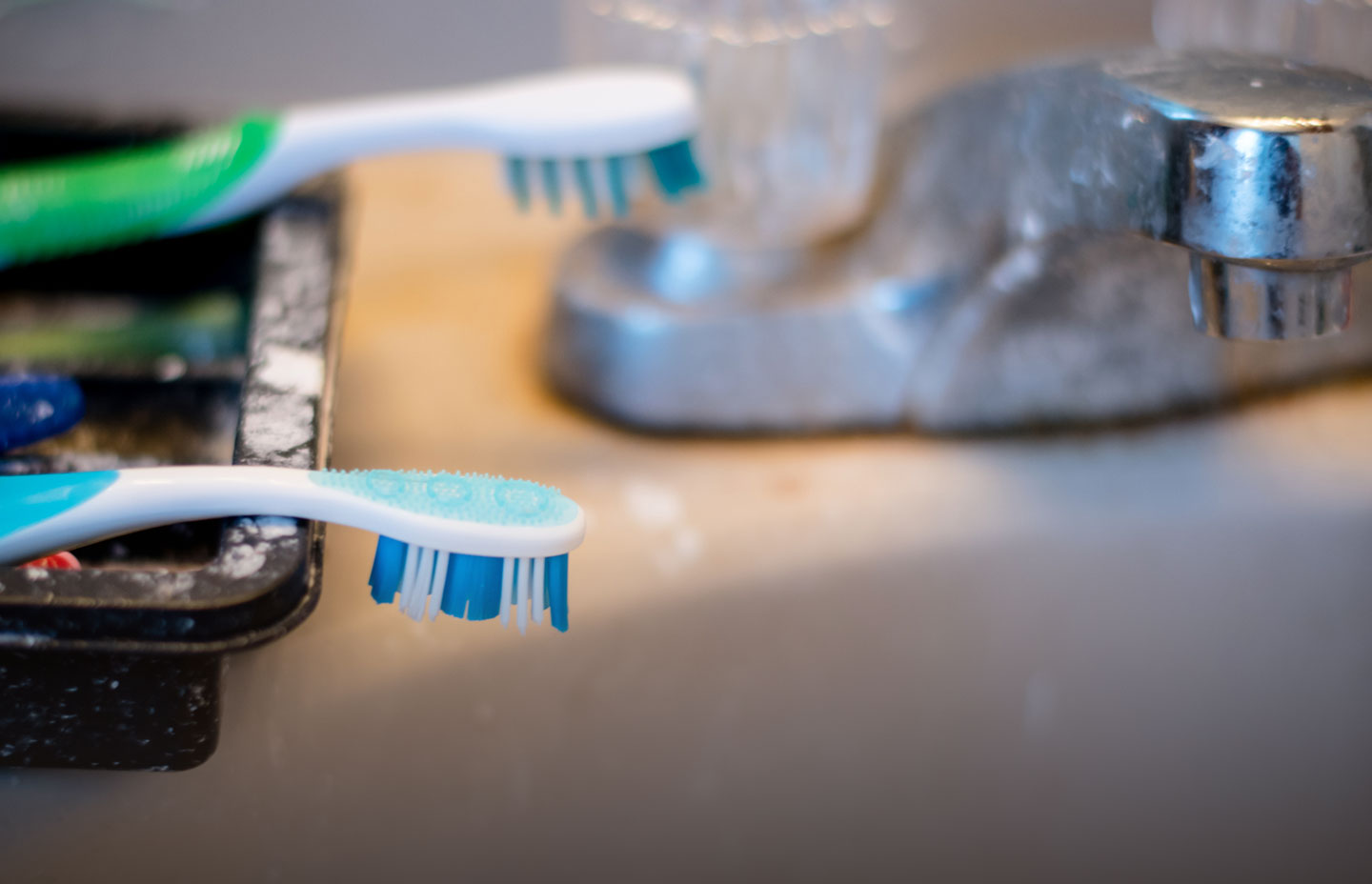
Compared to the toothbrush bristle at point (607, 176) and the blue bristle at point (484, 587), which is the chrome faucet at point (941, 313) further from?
the blue bristle at point (484, 587)

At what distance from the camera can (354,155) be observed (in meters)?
0.37

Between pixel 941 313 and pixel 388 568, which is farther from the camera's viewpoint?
pixel 941 313

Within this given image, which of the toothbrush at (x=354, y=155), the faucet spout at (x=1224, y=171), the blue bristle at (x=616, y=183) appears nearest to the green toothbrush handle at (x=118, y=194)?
the toothbrush at (x=354, y=155)

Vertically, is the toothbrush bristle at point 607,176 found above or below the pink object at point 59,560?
above

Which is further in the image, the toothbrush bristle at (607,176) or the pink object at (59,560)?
the toothbrush bristle at (607,176)

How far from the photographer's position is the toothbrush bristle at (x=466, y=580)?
224mm

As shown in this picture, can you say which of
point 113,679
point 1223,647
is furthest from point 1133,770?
point 113,679

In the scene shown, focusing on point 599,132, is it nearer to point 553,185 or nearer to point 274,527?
point 553,185

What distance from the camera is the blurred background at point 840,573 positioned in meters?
0.28

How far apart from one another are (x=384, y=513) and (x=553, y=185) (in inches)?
7.3

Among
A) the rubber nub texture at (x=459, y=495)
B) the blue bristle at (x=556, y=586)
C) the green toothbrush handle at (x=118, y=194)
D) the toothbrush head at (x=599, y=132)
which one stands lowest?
the blue bristle at (x=556, y=586)

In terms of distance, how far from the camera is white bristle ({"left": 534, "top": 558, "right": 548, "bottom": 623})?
226 mm

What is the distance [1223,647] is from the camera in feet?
1.11

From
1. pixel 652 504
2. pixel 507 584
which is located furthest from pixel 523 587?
pixel 652 504
